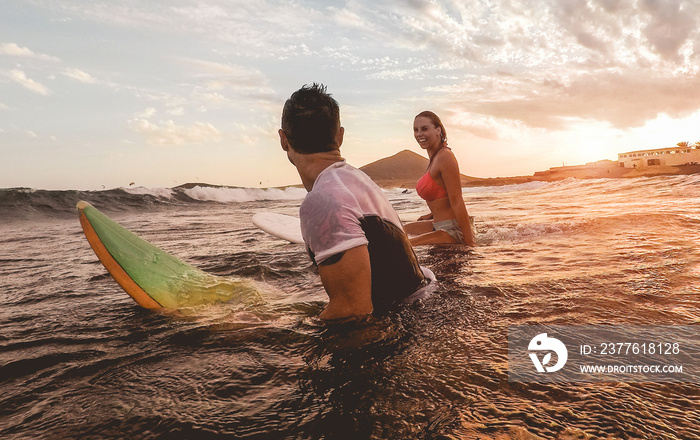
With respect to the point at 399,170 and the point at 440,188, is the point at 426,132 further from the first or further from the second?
the point at 399,170

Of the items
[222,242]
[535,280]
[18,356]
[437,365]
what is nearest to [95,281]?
[18,356]

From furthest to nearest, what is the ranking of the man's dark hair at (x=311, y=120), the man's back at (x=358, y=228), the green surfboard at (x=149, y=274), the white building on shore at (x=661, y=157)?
1. the white building on shore at (x=661, y=157)
2. the green surfboard at (x=149, y=274)
3. the man's dark hair at (x=311, y=120)
4. the man's back at (x=358, y=228)

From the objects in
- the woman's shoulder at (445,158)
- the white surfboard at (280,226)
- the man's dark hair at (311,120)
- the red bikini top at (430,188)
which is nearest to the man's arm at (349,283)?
the man's dark hair at (311,120)

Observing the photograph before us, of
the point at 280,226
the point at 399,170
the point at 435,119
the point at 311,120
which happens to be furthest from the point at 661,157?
the point at 311,120

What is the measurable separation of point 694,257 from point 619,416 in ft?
9.90

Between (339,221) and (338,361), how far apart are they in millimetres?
636

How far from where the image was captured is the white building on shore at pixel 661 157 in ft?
141

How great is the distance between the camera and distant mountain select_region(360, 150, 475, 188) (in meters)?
58.4

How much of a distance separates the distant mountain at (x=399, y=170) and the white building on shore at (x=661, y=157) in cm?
1946

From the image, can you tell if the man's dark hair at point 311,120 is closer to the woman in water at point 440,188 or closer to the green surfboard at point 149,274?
the green surfboard at point 149,274

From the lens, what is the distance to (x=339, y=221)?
6.24 ft

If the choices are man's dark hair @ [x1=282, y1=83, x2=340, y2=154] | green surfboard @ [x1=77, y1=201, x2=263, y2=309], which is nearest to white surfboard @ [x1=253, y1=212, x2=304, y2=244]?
green surfboard @ [x1=77, y1=201, x2=263, y2=309]

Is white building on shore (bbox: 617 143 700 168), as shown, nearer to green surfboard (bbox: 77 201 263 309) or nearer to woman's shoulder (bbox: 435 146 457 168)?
woman's shoulder (bbox: 435 146 457 168)

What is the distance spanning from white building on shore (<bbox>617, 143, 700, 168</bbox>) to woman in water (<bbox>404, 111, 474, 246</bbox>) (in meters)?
46.3
